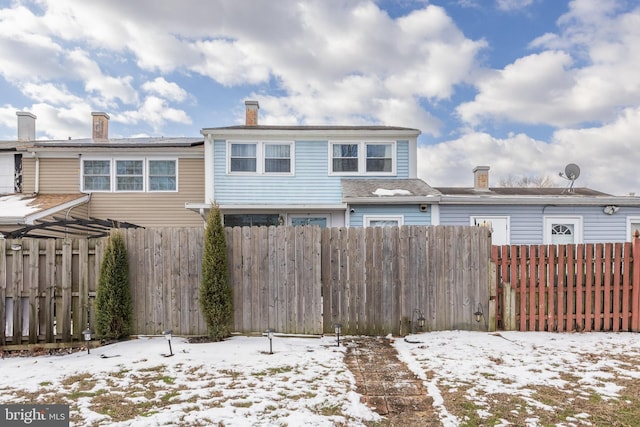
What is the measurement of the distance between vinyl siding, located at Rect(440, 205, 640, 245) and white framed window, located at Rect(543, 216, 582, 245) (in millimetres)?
129

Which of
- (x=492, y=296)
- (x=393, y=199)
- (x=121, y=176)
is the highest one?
(x=121, y=176)

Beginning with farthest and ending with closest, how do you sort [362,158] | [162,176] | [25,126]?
[25,126] → [162,176] → [362,158]

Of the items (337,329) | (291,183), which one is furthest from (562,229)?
(337,329)

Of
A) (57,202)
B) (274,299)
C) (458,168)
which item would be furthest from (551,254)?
(458,168)

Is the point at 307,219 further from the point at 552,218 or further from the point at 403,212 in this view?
the point at 552,218

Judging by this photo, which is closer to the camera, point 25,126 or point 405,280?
point 405,280

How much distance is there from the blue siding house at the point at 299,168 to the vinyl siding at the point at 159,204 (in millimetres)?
1444

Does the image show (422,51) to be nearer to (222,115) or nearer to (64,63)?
(222,115)

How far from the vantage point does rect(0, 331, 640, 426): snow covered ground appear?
3055 millimetres

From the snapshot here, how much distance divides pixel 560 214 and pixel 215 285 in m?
10.9

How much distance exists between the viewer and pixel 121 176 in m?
12.6

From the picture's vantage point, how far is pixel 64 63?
11977 millimetres

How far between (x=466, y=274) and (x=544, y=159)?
81.0ft

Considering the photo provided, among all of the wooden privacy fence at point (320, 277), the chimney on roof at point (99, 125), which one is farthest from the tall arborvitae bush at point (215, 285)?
the chimney on roof at point (99, 125)
